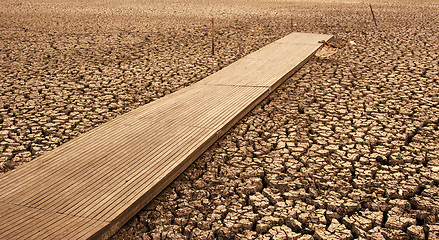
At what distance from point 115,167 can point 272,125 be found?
1.70 m

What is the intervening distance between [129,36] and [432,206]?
7.30 metres

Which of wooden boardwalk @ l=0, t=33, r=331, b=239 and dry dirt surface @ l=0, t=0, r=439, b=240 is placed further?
dry dirt surface @ l=0, t=0, r=439, b=240

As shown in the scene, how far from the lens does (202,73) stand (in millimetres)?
5859

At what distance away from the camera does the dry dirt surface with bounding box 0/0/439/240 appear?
8.41ft

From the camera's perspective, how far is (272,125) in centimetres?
403

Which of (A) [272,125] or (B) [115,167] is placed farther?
(A) [272,125]

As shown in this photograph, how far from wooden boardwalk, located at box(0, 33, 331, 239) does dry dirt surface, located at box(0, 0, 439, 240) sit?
0.41ft

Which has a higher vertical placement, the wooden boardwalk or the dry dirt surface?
the wooden boardwalk

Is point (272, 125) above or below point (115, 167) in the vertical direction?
below

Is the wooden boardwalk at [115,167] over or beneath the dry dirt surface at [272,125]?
over

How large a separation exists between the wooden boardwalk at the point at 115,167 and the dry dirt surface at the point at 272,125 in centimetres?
13

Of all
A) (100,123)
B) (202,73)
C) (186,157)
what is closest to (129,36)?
(202,73)

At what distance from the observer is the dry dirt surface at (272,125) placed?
2.56 m

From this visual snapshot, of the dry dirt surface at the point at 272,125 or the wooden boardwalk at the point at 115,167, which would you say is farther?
the dry dirt surface at the point at 272,125
